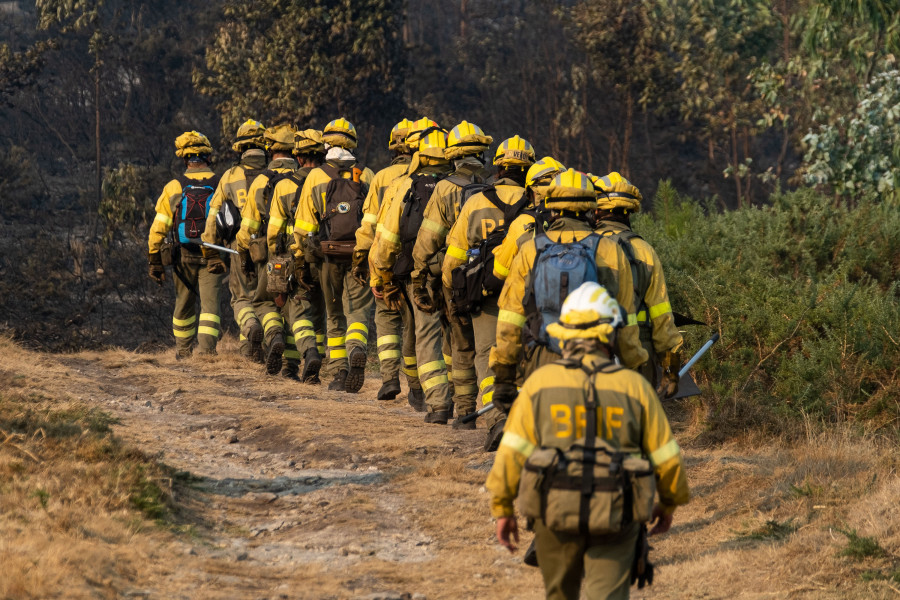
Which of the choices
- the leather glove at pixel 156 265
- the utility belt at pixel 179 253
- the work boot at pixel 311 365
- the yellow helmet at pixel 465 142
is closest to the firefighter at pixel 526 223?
the yellow helmet at pixel 465 142

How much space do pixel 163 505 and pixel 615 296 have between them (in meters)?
2.64

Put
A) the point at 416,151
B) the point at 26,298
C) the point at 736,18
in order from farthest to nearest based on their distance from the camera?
the point at 736,18, the point at 26,298, the point at 416,151

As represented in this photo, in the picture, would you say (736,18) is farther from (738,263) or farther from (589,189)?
(589,189)

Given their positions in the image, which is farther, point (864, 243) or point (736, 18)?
point (736, 18)

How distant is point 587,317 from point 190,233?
895 centimetres

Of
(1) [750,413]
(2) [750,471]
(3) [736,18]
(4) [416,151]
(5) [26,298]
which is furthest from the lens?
(3) [736,18]

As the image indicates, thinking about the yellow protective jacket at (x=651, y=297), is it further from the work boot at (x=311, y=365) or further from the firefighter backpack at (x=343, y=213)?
the work boot at (x=311, y=365)

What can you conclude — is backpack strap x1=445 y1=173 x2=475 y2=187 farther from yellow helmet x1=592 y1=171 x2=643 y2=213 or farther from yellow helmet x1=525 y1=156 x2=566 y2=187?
yellow helmet x1=592 y1=171 x2=643 y2=213

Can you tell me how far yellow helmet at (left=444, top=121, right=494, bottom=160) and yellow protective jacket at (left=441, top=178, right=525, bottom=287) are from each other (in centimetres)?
98

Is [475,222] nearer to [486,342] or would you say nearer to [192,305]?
[486,342]

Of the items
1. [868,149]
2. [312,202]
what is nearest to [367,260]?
[312,202]

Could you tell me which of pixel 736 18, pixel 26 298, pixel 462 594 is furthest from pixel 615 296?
pixel 736 18

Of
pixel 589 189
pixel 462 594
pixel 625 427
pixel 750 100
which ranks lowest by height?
pixel 462 594

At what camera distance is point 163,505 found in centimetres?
692
